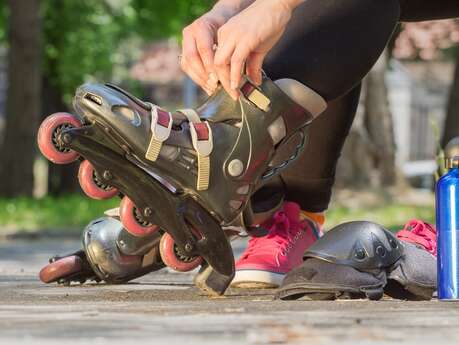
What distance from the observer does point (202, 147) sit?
3.39 m

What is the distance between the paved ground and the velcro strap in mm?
482

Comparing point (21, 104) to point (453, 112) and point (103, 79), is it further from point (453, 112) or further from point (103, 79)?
point (103, 79)

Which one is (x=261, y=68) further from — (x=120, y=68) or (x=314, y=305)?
(x=120, y=68)

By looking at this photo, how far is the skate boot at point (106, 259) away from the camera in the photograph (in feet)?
13.4

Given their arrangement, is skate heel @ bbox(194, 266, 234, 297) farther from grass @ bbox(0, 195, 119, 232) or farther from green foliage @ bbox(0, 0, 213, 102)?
green foliage @ bbox(0, 0, 213, 102)

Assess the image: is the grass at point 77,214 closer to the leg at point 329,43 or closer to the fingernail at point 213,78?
the leg at point 329,43

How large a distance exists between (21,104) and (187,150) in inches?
657

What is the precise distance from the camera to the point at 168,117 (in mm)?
3389

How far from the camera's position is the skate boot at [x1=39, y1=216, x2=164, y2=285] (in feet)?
13.4

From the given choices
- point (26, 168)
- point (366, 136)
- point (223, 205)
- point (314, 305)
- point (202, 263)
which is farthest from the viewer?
point (26, 168)

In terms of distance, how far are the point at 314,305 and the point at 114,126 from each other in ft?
2.07

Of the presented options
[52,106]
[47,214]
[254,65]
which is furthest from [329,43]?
[52,106]

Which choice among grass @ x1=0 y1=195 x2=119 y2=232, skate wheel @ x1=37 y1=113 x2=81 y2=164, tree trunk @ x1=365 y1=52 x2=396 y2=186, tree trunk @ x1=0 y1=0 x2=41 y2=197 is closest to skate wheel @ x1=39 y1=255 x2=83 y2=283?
skate wheel @ x1=37 y1=113 x2=81 y2=164

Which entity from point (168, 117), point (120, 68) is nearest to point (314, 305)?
point (168, 117)
